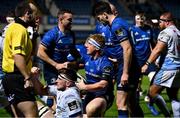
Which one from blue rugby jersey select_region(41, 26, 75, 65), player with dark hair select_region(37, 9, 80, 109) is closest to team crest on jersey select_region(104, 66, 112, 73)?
player with dark hair select_region(37, 9, 80, 109)

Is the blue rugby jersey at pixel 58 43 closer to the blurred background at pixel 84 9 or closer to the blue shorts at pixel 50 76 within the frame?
the blue shorts at pixel 50 76

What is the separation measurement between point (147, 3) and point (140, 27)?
31529mm

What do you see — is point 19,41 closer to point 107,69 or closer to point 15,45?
point 15,45

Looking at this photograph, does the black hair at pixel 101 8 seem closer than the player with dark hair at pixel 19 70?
No

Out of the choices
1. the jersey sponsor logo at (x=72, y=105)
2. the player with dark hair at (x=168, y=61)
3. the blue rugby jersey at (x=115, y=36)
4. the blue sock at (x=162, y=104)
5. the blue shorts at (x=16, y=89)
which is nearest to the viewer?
the jersey sponsor logo at (x=72, y=105)

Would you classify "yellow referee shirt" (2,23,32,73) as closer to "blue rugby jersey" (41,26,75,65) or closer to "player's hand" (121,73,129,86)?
"player's hand" (121,73,129,86)

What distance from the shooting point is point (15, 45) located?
7969mm

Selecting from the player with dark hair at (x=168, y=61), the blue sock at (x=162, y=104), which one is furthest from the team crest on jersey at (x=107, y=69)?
the blue sock at (x=162, y=104)

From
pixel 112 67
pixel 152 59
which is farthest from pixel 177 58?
pixel 112 67

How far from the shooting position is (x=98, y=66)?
8.82 meters

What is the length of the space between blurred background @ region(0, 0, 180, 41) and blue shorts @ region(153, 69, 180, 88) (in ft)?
94.0

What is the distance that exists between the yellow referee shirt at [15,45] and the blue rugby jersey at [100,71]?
1.00m

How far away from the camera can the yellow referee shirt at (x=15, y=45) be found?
7.97 meters

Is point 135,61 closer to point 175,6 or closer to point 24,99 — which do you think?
point 24,99
